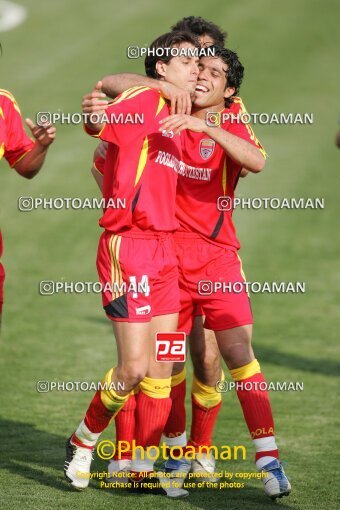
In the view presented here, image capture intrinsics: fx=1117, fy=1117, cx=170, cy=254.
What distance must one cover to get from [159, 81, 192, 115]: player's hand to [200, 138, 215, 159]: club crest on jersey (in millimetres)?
500

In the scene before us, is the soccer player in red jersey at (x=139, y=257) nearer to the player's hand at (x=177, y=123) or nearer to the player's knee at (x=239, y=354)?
the player's hand at (x=177, y=123)

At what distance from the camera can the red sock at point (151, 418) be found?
272 inches

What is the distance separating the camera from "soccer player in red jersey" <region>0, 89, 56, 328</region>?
675 cm

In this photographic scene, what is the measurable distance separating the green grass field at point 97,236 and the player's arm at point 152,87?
94.7 inches

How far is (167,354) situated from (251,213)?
1202 centimetres

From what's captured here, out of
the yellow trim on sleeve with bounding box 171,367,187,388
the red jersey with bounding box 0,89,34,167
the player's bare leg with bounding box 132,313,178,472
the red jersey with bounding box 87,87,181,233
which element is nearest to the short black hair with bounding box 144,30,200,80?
the red jersey with bounding box 87,87,181,233

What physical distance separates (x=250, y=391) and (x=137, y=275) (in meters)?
1.05

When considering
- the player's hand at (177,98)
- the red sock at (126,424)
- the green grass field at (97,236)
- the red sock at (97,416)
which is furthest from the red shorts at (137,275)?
the green grass field at (97,236)

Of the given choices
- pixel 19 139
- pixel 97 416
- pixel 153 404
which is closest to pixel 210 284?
pixel 153 404

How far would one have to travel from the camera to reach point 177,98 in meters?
6.73

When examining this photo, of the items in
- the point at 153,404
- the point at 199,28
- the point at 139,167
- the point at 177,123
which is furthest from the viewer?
the point at 199,28

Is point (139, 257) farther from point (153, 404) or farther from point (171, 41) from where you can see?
point (171, 41)

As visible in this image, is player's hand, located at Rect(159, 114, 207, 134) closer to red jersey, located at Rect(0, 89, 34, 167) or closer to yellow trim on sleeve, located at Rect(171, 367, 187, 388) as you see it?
red jersey, located at Rect(0, 89, 34, 167)

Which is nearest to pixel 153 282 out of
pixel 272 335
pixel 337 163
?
pixel 272 335
